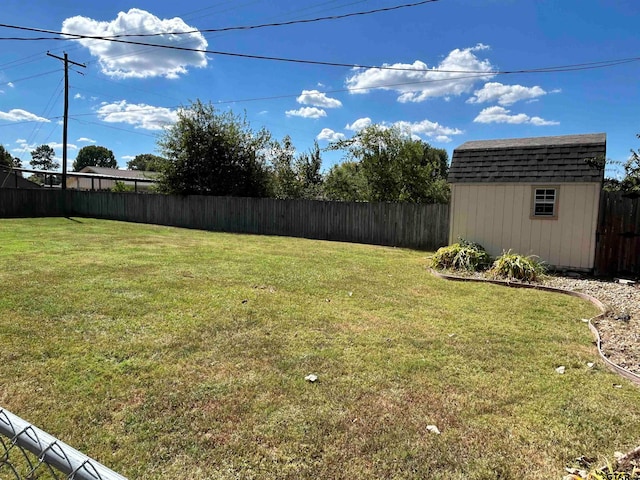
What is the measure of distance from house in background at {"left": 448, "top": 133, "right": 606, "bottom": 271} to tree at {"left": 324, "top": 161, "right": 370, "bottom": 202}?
335 inches

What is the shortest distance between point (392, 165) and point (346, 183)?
3.63 m

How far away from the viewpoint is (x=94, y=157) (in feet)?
292

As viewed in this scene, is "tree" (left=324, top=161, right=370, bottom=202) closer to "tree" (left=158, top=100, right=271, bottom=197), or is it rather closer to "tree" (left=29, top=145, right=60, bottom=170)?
"tree" (left=158, top=100, right=271, bottom=197)

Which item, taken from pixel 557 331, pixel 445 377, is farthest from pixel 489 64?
pixel 445 377

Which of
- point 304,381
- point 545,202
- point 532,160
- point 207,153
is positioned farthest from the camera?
point 207,153

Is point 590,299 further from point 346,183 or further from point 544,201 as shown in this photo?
point 346,183

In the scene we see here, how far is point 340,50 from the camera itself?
492 inches

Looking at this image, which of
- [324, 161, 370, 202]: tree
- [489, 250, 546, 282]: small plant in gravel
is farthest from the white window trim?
[324, 161, 370, 202]: tree

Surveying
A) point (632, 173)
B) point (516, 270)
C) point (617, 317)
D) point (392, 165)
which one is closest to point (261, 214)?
point (392, 165)

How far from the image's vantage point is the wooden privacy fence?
13304mm

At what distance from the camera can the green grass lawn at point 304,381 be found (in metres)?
2.40

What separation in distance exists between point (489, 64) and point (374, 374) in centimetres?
1240

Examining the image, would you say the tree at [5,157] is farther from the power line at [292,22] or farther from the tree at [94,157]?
the power line at [292,22]

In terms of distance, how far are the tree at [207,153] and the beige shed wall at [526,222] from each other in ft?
44.7
